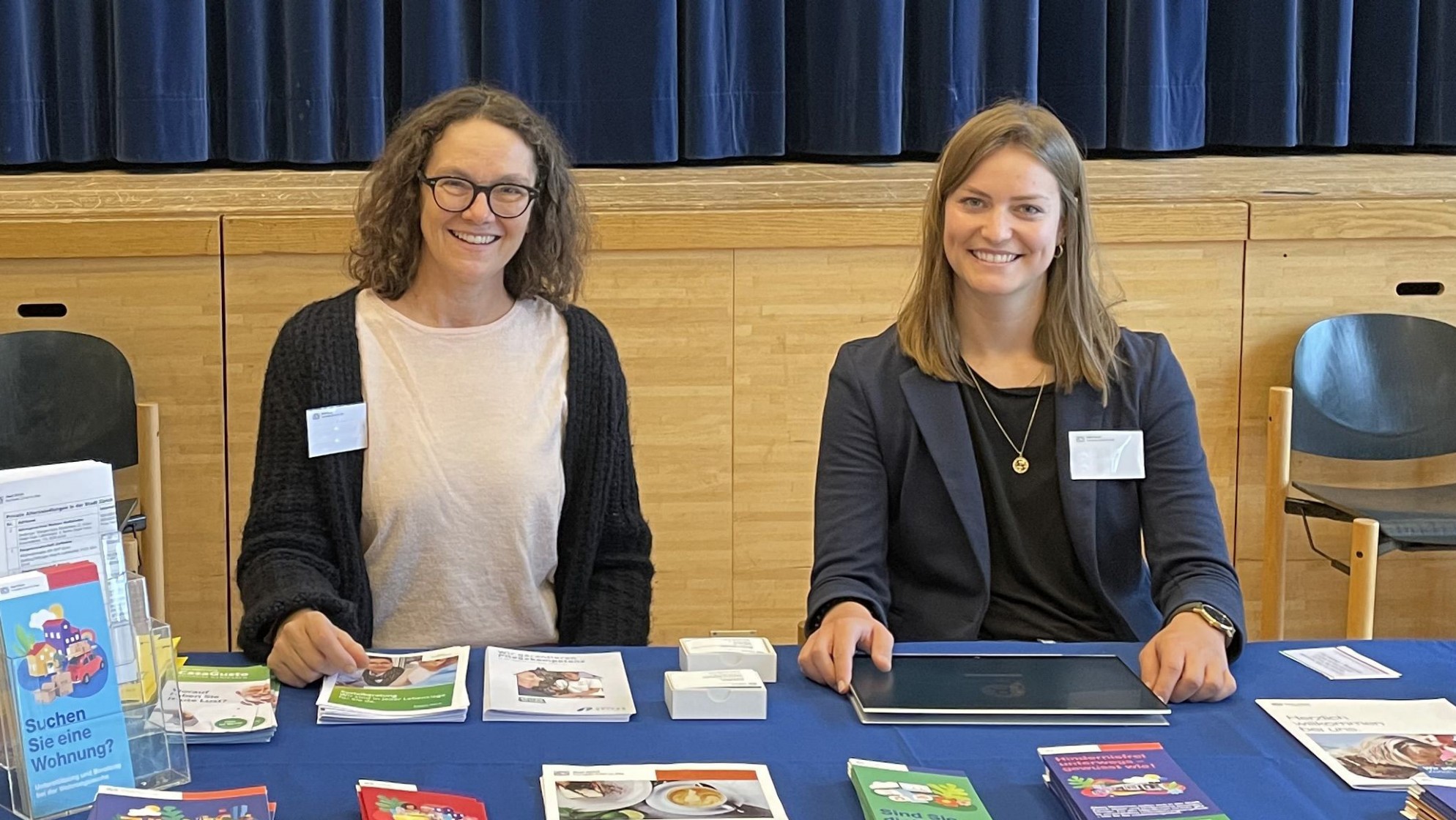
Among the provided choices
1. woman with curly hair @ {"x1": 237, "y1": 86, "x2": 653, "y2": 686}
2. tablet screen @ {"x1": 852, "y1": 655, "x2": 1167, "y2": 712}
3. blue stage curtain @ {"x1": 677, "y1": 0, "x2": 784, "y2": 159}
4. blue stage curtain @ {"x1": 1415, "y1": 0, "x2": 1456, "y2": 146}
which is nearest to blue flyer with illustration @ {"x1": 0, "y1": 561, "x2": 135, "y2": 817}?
woman with curly hair @ {"x1": 237, "y1": 86, "x2": 653, "y2": 686}

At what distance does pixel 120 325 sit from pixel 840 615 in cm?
201

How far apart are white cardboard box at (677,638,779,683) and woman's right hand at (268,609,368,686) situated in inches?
14.7

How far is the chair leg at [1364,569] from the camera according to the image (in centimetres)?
296

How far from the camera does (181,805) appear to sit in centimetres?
132

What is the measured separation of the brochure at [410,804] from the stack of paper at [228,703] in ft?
0.71

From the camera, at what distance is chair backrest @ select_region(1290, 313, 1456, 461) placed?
Answer: 3285 millimetres

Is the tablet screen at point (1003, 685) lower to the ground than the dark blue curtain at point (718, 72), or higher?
lower

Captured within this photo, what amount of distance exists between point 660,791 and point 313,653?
506mm

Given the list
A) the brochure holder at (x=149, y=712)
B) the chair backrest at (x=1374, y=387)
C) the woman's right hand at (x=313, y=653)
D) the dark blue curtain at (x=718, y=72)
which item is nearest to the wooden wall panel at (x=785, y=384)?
the dark blue curtain at (x=718, y=72)

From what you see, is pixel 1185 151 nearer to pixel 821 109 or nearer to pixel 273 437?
pixel 821 109

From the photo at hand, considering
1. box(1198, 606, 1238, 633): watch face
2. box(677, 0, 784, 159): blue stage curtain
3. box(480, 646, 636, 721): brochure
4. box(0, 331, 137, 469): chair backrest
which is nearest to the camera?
box(480, 646, 636, 721): brochure

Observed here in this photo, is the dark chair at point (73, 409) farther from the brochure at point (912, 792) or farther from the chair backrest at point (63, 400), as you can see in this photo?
the brochure at point (912, 792)

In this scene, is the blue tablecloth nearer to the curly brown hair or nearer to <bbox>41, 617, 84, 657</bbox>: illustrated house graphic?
<bbox>41, 617, 84, 657</bbox>: illustrated house graphic

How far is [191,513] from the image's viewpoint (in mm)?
3260
